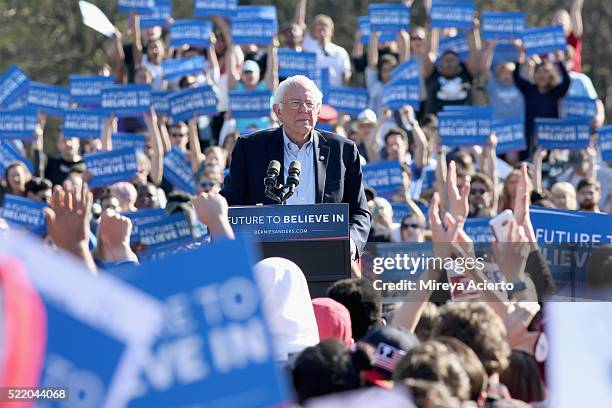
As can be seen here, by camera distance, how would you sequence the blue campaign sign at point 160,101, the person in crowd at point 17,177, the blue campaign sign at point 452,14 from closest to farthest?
the person in crowd at point 17,177 → the blue campaign sign at point 160,101 → the blue campaign sign at point 452,14

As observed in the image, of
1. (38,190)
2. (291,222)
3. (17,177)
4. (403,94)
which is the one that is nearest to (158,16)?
(403,94)

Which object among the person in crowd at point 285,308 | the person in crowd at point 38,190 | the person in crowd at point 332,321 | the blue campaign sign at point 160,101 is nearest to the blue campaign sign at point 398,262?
the person in crowd at point 332,321

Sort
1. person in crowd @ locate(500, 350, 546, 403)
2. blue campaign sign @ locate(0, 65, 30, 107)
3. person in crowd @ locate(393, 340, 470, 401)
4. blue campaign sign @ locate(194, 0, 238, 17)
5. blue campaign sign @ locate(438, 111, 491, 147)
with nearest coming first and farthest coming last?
person in crowd @ locate(393, 340, 470, 401) < person in crowd @ locate(500, 350, 546, 403) < blue campaign sign @ locate(438, 111, 491, 147) < blue campaign sign @ locate(0, 65, 30, 107) < blue campaign sign @ locate(194, 0, 238, 17)

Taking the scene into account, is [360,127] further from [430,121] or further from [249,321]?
[249,321]

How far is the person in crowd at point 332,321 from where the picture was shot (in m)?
5.78

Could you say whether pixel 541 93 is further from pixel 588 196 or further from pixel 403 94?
pixel 588 196

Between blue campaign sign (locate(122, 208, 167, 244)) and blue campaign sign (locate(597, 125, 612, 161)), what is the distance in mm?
4285

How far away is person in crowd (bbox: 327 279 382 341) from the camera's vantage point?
238 inches

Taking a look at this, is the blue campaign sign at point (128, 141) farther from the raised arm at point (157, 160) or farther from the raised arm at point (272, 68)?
the raised arm at point (272, 68)

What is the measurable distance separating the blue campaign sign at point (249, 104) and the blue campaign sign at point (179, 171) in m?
1.00

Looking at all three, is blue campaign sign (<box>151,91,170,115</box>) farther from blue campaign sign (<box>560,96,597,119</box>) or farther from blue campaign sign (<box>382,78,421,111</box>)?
blue campaign sign (<box>560,96,597,119</box>)

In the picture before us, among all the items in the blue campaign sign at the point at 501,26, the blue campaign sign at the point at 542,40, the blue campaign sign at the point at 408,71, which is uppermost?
Result: the blue campaign sign at the point at 501,26

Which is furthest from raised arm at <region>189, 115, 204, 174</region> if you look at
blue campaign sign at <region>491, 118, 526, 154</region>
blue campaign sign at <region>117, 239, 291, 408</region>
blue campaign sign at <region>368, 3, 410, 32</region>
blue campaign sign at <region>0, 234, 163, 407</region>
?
blue campaign sign at <region>0, 234, 163, 407</region>

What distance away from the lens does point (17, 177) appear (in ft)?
43.8
